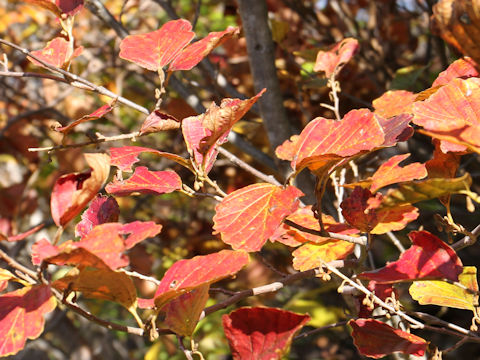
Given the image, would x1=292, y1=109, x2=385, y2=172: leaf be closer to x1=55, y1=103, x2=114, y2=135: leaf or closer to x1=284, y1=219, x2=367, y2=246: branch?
x1=284, y1=219, x2=367, y2=246: branch

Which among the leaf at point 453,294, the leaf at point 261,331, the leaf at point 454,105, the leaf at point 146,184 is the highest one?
the leaf at point 454,105

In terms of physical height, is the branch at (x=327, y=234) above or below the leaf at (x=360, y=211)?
below

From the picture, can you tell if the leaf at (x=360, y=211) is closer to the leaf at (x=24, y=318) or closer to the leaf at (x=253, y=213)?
the leaf at (x=253, y=213)

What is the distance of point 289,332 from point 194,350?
125mm

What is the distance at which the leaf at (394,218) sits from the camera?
0.59 metres

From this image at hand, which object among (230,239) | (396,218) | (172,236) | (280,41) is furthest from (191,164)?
(172,236)

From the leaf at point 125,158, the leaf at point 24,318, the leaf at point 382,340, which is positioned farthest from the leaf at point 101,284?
the leaf at point 382,340

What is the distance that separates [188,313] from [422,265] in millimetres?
246

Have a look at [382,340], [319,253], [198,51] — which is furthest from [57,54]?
[382,340]

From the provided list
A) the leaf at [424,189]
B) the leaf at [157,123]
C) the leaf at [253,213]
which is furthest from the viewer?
the leaf at [157,123]

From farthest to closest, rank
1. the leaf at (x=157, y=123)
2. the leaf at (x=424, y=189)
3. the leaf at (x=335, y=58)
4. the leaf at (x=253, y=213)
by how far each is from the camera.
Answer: the leaf at (x=335, y=58) → the leaf at (x=157, y=123) → the leaf at (x=253, y=213) → the leaf at (x=424, y=189)

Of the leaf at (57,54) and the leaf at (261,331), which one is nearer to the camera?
the leaf at (261,331)

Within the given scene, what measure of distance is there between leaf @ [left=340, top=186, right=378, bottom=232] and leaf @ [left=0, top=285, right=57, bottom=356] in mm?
305

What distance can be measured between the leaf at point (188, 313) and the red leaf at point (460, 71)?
1.29ft
